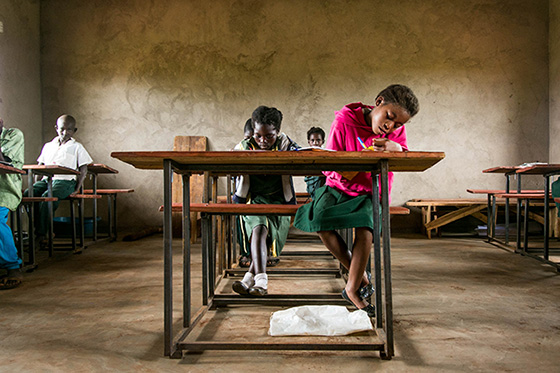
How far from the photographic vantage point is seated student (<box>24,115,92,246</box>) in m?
4.40

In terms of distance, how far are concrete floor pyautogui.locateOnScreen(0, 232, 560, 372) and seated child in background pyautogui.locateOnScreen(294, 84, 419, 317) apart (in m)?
0.36

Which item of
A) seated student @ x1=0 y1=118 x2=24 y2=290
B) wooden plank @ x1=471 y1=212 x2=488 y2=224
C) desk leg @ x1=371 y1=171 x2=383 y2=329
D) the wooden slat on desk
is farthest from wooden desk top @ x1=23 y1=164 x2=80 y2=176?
wooden plank @ x1=471 y1=212 x2=488 y2=224

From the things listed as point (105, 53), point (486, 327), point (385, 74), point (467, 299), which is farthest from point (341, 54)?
point (486, 327)

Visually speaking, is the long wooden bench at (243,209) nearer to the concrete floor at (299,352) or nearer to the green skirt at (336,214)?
the green skirt at (336,214)

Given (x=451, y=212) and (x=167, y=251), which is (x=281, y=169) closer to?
(x=167, y=251)

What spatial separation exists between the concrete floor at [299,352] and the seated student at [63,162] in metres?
1.03

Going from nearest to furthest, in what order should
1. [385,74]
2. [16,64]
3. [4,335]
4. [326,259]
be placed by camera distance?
[4,335]
[326,259]
[16,64]
[385,74]

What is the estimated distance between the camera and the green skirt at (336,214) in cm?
183

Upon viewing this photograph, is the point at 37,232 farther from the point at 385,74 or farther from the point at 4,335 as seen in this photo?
the point at 385,74

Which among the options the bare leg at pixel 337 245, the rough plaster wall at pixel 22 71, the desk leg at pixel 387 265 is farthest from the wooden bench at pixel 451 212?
the rough plaster wall at pixel 22 71

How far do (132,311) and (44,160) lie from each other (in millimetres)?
3421

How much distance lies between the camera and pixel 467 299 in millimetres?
2465

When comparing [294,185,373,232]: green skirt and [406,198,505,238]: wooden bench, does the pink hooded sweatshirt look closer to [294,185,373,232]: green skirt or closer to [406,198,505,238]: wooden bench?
[294,185,373,232]: green skirt

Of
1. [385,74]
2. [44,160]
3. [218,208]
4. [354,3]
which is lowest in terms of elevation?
[218,208]
